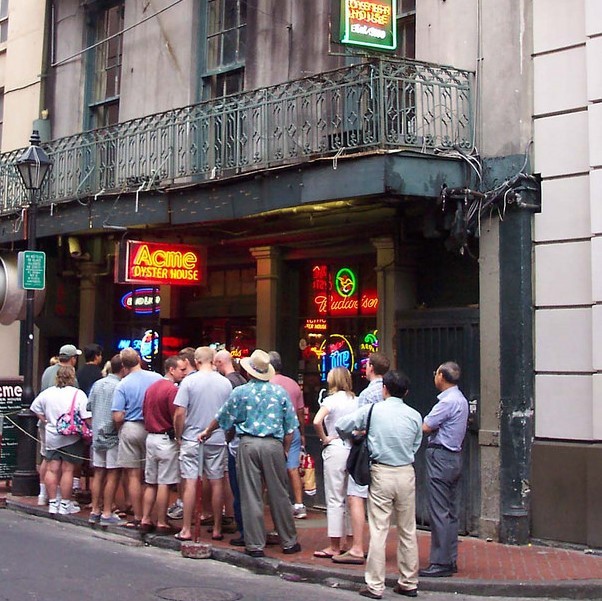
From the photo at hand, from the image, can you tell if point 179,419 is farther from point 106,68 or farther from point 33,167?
point 106,68

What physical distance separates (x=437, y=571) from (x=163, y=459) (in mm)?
3133

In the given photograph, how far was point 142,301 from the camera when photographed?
16.2 m

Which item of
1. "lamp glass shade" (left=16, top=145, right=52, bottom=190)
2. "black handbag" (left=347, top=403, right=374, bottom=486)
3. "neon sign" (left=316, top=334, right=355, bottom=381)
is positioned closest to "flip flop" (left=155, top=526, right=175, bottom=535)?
"black handbag" (left=347, top=403, right=374, bottom=486)

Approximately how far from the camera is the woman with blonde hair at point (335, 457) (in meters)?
9.11

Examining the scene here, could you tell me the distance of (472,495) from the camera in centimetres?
1042

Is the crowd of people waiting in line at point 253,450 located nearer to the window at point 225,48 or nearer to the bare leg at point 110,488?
the bare leg at point 110,488

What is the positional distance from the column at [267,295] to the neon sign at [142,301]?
2.75m

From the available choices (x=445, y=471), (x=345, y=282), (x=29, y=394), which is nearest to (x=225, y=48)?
(x=345, y=282)

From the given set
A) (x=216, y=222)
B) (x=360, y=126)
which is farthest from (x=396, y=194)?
(x=216, y=222)

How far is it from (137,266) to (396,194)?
4.86 meters

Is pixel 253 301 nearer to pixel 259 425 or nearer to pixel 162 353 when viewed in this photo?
pixel 162 353

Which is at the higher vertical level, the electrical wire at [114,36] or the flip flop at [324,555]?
the electrical wire at [114,36]

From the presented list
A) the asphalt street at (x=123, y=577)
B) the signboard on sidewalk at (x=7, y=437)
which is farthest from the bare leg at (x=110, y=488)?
the signboard on sidewalk at (x=7, y=437)

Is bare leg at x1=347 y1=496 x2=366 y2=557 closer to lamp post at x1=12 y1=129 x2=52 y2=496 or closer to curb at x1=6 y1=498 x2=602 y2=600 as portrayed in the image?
curb at x1=6 y1=498 x2=602 y2=600
